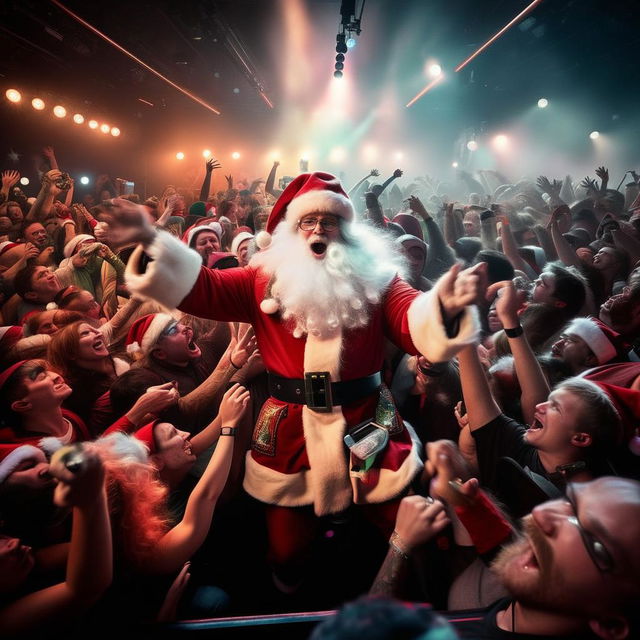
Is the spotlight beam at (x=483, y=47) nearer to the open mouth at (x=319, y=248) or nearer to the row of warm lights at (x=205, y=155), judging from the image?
the row of warm lights at (x=205, y=155)

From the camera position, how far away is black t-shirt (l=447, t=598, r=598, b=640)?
2.77 ft

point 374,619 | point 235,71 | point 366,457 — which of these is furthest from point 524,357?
point 235,71

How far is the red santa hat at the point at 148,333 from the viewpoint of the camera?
211 cm

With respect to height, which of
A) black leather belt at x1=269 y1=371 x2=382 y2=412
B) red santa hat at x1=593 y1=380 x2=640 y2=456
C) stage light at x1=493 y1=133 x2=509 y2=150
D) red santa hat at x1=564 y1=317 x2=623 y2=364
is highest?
stage light at x1=493 y1=133 x2=509 y2=150

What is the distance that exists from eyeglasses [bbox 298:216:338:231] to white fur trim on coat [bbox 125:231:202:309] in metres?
0.54

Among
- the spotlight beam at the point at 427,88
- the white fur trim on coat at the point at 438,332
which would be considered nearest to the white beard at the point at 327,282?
the white fur trim on coat at the point at 438,332

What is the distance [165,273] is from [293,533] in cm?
121

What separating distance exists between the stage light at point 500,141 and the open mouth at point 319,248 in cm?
1427

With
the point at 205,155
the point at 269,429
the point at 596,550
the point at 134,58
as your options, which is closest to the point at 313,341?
the point at 269,429

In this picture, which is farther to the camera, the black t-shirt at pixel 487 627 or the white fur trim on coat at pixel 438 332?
the white fur trim on coat at pixel 438 332

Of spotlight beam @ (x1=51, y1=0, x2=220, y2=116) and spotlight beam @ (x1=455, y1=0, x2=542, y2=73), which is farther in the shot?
spotlight beam @ (x1=455, y1=0, x2=542, y2=73)

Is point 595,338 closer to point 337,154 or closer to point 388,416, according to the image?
point 388,416

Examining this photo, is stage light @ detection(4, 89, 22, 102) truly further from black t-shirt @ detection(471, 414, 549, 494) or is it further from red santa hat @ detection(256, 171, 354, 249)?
black t-shirt @ detection(471, 414, 549, 494)

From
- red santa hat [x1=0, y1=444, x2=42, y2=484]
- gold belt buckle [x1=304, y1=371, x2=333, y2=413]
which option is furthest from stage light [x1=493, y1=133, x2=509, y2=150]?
red santa hat [x1=0, y1=444, x2=42, y2=484]
